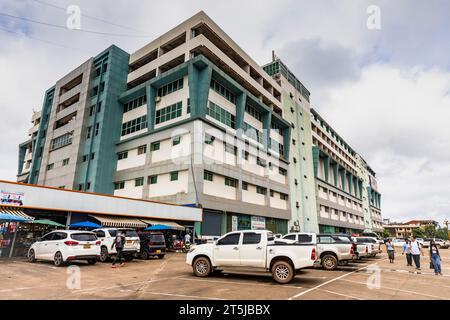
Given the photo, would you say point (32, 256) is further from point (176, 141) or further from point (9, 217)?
point (176, 141)

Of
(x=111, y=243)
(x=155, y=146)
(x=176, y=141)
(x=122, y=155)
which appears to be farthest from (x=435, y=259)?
(x=122, y=155)

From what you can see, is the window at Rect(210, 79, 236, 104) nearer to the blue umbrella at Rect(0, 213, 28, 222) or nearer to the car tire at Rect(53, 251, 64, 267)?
the blue umbrella at Rect(0, 213, 28, 222)

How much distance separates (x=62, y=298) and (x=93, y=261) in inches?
365

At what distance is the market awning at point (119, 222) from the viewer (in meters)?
22.3

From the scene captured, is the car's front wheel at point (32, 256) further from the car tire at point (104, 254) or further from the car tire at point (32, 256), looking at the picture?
the car tire at point (104, 254)

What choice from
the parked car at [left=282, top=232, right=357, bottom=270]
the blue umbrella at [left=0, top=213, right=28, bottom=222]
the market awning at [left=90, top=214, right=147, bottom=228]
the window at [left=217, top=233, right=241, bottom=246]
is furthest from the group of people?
the blue umbrella at [left=0, top=213, right=28, bottom=222]

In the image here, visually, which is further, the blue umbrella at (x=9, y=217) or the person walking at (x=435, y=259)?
the blue umbrella at (x=9, y=217)

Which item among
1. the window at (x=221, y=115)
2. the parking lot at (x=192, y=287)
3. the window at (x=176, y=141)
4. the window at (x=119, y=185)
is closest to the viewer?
the parking lot at (x=192, y=287)

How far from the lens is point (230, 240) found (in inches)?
448

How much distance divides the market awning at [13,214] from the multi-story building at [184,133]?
15.0 metres

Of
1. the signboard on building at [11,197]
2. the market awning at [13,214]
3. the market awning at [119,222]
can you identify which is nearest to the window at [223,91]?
the market awning at [119,222]

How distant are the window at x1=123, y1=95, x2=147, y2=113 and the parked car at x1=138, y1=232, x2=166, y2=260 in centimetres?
2491
